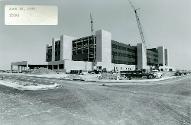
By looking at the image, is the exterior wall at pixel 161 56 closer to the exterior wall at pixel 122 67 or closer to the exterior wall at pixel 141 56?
the exterior wall at pixel 141 56

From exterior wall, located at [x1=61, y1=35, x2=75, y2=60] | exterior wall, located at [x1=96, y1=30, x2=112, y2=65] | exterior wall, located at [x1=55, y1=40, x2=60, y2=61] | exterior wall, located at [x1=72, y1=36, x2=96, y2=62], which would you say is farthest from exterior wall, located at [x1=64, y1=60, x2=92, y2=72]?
exterior wall, located at [x1=55, y1=40, x2=60, y2=61]

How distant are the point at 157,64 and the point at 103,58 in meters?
62.6

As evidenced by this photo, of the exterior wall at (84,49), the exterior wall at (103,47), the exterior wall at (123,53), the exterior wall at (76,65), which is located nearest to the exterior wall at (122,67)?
the exterior wall at (123,53)

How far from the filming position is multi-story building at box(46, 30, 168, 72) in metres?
70.5

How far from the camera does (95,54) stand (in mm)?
76000

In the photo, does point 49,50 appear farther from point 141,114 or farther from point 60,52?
point 141,114

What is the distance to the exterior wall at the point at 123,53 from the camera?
271 feet

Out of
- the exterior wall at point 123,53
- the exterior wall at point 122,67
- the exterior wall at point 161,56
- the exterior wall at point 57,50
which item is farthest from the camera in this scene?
the exterior wall at point 161,56

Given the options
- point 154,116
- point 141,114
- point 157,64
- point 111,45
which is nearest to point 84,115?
point 141,114

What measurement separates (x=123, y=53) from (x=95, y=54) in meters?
20.3

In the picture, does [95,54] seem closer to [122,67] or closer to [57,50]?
[122,67]

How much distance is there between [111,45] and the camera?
8044cm

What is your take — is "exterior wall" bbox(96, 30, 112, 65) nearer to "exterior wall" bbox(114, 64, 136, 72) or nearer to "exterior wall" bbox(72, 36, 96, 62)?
"exterior wall" bbox(72, 36, 96, 62)

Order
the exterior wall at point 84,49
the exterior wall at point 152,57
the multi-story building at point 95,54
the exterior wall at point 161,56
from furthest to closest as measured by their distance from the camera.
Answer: the exterior wall at point 161,56, the exterior wall at point 152,57, the exterior wall at point 84,49, the multi-story building at point 95,54
